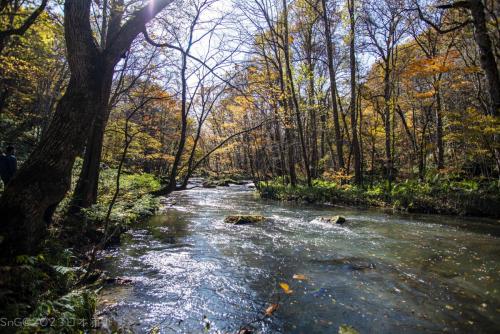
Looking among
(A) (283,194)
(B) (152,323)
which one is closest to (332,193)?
(A) (283,194)

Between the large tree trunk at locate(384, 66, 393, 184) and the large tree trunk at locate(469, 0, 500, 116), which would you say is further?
the large tree trunk at locate(384, 66, 393, 184)

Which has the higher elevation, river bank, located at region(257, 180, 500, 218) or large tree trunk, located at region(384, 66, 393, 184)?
large tree trunk, located at region(384, 66, 393, 184)

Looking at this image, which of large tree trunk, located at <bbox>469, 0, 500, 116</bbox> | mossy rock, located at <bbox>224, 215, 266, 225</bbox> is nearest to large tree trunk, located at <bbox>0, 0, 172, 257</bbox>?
large tree trunk, located at <bbox>469, 0, 500, 116</bbox>

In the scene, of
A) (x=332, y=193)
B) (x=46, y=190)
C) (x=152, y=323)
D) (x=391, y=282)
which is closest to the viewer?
(x=46, y=190)

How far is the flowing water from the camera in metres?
A: 4.46

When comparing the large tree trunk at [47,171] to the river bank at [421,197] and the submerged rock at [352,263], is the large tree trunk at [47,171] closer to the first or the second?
the submerged rock at [352,263]

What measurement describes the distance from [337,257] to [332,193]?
32.5 ft

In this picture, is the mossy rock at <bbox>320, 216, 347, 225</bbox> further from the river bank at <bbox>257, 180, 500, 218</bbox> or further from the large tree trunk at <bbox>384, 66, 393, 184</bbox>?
the large tree trunk at <bbox>384, 66, 393, 184</bbox>

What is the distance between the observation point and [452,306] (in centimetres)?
481

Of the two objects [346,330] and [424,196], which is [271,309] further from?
[424,196]

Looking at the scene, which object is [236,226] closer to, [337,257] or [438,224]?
[337,257]

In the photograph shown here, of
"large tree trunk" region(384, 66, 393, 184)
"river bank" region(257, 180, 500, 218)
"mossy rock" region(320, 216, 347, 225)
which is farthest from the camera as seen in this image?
"large tree trunk" region(384, 66, 393, 184)

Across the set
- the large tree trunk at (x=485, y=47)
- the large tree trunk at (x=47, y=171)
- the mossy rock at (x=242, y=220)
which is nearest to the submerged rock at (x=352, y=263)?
the mossy rock at (x=242, y=220)

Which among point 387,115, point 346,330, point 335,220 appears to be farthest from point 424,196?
point 346,330
